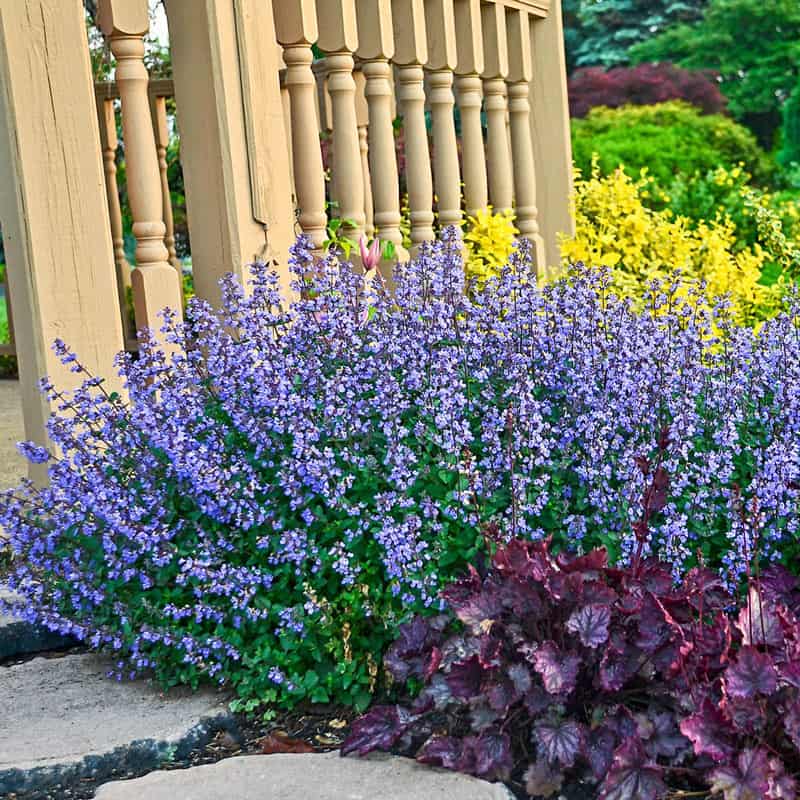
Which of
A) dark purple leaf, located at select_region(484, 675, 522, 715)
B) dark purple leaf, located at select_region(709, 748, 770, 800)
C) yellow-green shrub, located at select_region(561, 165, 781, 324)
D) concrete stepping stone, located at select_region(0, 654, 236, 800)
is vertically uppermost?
yellow-green shrub, located at select_region(561, 165, 781, 324)

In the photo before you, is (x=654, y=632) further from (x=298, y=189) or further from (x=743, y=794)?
(x=298, y=189)

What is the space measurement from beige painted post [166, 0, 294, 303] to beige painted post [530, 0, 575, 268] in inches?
80.7

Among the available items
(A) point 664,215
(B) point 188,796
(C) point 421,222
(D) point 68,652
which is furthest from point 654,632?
(A) point 664,215

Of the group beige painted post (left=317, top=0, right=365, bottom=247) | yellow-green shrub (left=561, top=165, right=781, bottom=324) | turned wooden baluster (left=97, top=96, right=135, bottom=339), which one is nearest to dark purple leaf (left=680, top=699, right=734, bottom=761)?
beige painted post (left=317, top=0, right=365, bottom=247)

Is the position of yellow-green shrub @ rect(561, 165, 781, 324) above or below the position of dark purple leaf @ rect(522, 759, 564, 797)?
above

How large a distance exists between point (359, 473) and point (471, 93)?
104 inches

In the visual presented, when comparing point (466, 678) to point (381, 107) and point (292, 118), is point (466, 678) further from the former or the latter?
point (381, 107)

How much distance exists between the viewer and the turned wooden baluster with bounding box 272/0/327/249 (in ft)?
11.4

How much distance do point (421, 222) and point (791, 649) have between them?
2.64m

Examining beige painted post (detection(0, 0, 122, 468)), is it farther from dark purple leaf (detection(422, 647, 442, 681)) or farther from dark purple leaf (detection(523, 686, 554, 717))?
dark purple leaf (detection(523, 686, 554, 717))

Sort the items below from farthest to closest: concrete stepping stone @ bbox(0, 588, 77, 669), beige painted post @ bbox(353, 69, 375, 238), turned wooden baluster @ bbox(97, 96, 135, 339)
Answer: turned wooden baluster @ bbox(97, 96, 135, 339) < beige painted post @ bbox(353, 69, 375, 238) < concrete stepping stone @ bbox(0, 588, 77, 669)

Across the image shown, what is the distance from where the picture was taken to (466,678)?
6.44ft

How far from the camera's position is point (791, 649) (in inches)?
75.7

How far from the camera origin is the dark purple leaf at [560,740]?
73.8 inches
